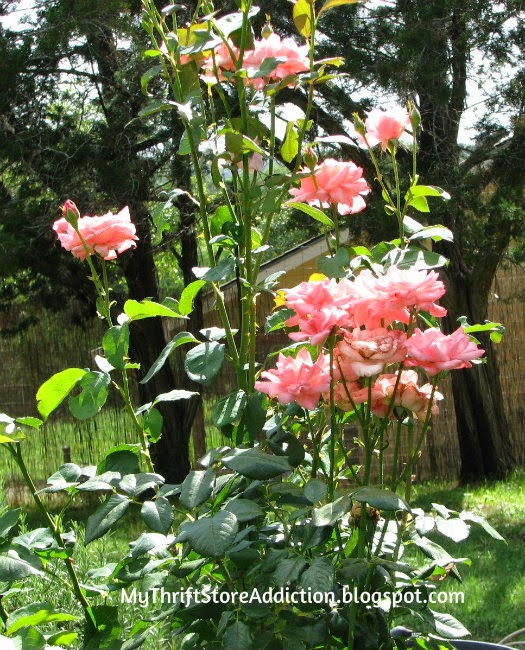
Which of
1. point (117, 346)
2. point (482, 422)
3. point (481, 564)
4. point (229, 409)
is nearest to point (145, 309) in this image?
point (117, 346)

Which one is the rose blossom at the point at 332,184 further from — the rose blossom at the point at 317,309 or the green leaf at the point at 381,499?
the green leaf at the point at 381,499

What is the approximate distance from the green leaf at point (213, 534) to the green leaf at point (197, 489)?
0.07 ft

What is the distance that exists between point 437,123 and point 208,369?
3.96 meters

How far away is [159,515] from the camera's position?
3.19ft

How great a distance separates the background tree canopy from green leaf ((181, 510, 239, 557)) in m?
3.51

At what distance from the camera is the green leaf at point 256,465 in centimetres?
93

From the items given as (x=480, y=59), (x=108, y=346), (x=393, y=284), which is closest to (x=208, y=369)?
(x=108, y=346)

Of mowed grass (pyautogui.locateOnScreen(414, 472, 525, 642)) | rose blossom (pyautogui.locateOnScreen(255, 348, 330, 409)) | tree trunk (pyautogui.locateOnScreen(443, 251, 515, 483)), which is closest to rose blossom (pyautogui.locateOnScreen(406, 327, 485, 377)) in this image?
rose blossom (pyautogui.locateOnScreen(255, 348, 330, 409))

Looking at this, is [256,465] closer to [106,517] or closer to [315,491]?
[315,491]

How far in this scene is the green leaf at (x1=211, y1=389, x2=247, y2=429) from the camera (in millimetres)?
1046

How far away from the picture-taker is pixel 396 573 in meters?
1.07

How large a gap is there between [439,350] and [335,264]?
192 millimetres

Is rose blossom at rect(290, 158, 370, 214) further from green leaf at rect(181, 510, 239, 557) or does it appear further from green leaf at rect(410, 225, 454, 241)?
green leaf at rect(181, 510, 239, 557)

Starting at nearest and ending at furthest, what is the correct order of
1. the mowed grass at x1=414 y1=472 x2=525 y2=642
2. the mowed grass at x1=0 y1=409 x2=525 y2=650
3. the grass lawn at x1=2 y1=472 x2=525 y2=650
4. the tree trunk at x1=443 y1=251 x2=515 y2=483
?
the grass lawn at x1=2 y1=472 x2=525 y2=650 → the mowed grass at x1=0 y1=409 x2=525 y2=650 → the mowed grass at x1=414 y1=472 x2=525 y2=642 → the tree trunk at x1=443 y1=251 x2=515 y2=483
